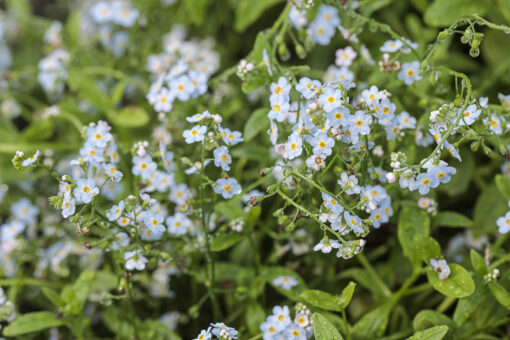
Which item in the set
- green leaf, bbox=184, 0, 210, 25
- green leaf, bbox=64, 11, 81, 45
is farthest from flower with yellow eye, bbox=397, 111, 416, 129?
green leaf, bbox=64, 11, 81, 45

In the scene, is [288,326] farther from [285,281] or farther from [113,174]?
[113,174]

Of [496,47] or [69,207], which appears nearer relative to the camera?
[69,207]

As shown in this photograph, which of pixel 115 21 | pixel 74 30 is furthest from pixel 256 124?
pixel 74 30

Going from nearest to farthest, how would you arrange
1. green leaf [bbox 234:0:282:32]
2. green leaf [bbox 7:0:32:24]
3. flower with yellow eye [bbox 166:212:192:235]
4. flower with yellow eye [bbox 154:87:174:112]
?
flower with yellow eye [bbox 166:212:192:235], flower with yellow eye [bbox 154:87:174:112], green leaf [bbox 234:0:282:32], green leaf [bbox 7:0:32:24]

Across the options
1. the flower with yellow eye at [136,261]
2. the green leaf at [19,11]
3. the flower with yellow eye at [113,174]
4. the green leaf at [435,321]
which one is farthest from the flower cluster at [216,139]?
the green leaf at [19,11]

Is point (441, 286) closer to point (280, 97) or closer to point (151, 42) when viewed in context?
point (280, 97)

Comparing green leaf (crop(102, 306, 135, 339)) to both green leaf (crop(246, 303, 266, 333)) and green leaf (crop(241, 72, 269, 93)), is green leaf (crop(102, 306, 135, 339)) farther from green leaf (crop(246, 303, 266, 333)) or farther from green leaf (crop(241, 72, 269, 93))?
green leaf (crop(241, 72, 269, 93))
